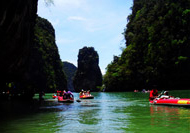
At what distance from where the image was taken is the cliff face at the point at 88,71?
14025cm

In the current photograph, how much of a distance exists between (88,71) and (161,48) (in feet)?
311

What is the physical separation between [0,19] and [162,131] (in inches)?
268

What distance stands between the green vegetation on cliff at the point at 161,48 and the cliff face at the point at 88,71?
256 ft

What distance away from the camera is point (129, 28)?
235 feet

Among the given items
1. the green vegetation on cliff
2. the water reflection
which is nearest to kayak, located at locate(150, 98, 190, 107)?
the water reflection

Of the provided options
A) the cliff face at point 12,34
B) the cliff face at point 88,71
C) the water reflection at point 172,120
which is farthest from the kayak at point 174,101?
the cliff face at point 88,71

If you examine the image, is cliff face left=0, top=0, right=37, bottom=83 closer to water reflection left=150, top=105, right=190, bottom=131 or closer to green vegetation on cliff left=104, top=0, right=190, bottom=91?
water reflection left=150, top=105, right=190, bottom=131

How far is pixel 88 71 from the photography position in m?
143

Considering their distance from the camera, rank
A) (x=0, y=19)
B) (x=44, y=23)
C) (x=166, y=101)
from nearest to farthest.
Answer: (x=0, y=19), (x=166, y=101), (x=44, y=23)

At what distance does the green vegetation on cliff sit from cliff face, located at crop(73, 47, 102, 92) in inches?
3077

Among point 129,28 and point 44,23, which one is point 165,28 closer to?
point 129,28

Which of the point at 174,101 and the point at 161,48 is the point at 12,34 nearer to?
the point at 174,101

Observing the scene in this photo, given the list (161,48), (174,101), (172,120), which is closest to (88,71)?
(161,48)

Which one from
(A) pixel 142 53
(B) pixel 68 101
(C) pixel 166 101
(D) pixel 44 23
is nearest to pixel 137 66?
(A) pixel 142 53
